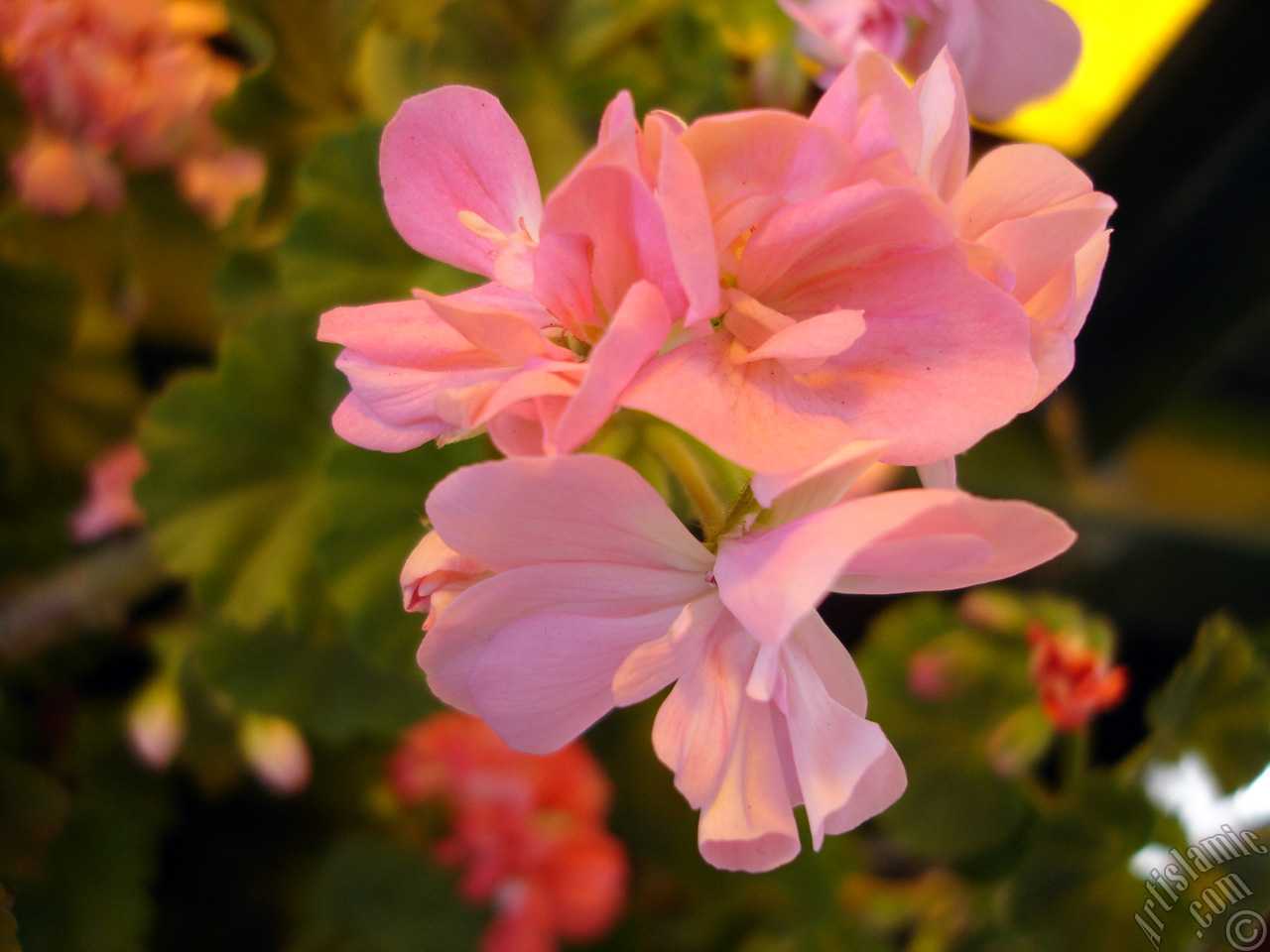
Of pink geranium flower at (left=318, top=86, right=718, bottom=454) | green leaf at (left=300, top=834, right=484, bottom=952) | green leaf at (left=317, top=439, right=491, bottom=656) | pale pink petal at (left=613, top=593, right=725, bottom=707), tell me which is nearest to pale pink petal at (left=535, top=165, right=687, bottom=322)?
pink geranium flower at (left=318, top=86, right=718, bottom=454)

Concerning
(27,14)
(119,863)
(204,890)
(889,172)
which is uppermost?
(889,172)

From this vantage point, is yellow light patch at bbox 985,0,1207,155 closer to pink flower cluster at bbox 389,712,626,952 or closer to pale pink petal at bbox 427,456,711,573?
pale pink petal at bbox 427,456,711,573

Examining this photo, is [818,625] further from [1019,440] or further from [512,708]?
[1019,440]

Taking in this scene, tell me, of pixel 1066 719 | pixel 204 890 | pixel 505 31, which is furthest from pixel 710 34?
pixel 204 890

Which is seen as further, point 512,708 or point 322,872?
point 322,872

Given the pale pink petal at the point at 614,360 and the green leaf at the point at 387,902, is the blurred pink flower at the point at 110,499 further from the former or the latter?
the pale pink petal at the point at 614,360

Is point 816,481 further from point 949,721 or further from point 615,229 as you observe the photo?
point 949,721
